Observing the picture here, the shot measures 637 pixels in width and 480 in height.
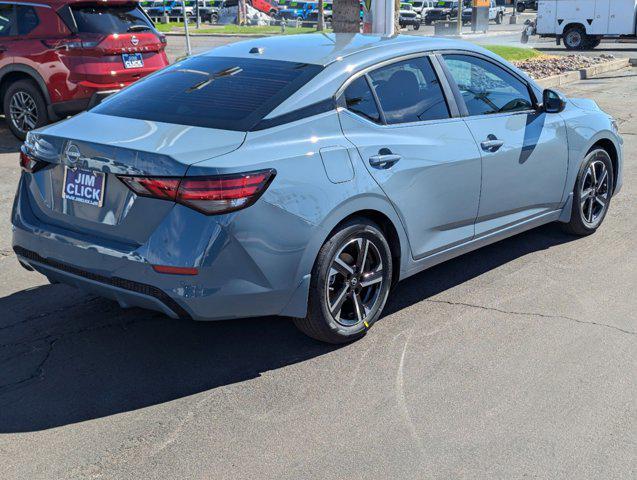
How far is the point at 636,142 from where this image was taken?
10.3 meters

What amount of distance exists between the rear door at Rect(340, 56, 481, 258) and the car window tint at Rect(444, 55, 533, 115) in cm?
25

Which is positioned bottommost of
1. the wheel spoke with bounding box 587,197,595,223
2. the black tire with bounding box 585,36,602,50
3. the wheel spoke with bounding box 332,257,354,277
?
the black tire with bounding box 585,36,602,50

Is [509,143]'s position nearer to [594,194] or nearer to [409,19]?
[594,194]

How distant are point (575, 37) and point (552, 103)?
81.5 feet

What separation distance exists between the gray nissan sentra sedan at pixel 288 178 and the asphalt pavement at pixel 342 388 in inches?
14.0

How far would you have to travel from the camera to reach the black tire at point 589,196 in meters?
6.24

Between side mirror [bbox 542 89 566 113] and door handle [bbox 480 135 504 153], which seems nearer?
door handle [bbox 480 135 504 153]

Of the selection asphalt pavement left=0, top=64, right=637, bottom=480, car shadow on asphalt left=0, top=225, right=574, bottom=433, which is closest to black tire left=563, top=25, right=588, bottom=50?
asphalt pavement left=0, top=64, right=637, bottom=480

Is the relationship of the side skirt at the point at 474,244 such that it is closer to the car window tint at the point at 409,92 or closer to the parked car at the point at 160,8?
the car window tint at the point at 409,92

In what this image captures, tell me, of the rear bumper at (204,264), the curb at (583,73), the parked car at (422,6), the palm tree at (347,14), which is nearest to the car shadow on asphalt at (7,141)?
the palm tree at (347,14)

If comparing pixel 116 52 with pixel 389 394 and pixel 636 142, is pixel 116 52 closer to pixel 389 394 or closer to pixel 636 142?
pixel 636 142

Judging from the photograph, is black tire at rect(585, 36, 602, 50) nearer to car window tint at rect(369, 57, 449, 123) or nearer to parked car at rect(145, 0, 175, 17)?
car window tint at rect(369, 57, 449, 123)

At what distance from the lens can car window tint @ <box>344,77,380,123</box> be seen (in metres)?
4.62

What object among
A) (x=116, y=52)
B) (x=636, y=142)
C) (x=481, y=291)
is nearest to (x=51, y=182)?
(x=481, y=291)
